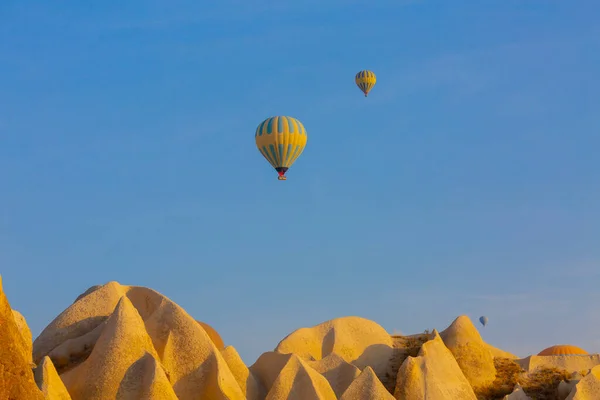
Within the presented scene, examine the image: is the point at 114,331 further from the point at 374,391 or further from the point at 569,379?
the point at 569,379

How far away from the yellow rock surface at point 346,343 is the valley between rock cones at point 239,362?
56 mm

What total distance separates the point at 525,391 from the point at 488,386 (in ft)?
6.52

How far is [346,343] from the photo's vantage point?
51.4 m

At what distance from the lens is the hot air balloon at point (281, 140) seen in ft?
197

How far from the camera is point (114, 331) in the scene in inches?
1451

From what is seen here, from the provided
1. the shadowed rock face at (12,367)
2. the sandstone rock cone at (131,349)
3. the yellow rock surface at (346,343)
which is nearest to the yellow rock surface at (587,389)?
the yellow rock surface at (346,343)

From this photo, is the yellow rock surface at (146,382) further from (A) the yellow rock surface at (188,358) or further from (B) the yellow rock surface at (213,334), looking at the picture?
(B) the yellow rock surface at (213,334)

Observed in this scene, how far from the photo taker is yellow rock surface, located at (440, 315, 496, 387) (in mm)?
50875

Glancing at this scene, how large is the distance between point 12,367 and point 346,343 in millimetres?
30113

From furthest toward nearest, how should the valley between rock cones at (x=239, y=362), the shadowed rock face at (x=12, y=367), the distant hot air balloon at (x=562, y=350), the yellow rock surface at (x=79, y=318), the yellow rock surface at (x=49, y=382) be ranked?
the distant hot air balloon at (x=562, y=350) → the yellow rock surface at (x=79, y=318) → the valley between rock cones at (x=239, y=362) → the yellow rock surface at (x=49, y=382) → the shadowed rock face at (x=12, y=367)

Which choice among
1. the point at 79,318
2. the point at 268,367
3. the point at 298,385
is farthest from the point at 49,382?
the point at 268,367

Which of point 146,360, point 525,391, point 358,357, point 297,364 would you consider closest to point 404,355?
point 358,357

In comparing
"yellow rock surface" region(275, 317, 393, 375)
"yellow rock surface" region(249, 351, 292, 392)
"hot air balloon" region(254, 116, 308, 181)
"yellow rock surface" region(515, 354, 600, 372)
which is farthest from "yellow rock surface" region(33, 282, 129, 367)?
"yellow rock surface" region(515, 354, 600, 372)

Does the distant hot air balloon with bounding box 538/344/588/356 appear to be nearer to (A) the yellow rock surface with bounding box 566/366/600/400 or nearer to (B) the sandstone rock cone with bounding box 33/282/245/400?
(A) the yellow rock surface with bounding box 566/366/600/400
